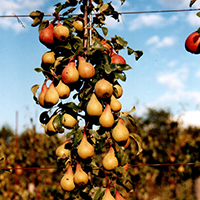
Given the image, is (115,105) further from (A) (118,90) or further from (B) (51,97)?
(B) (51,97)

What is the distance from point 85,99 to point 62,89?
165mm

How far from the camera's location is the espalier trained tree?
1.31m

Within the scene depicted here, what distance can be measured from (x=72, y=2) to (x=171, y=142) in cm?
397

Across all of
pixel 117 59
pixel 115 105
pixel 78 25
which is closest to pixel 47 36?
pixel 78 25

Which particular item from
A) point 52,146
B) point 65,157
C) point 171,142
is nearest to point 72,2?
point 65,157

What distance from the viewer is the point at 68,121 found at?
1.37 meters

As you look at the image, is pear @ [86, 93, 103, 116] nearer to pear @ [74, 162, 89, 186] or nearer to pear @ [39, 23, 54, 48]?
pear @ [74, 162, 89, 186]

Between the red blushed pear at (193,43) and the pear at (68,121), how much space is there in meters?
0.72

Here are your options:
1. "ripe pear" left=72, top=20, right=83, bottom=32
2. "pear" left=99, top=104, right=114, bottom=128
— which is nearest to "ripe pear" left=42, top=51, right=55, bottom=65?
"ripe pear" left=72, top=20, right=83, bottom=32

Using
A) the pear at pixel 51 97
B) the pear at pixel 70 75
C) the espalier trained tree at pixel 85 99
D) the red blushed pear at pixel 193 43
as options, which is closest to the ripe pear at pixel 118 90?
the espalier trained tree at pixel 85 99

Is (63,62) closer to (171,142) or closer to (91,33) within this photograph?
(91,33)

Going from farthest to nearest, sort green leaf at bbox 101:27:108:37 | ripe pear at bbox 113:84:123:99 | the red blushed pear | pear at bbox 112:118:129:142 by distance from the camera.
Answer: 1. green leaf at bbox 101:27:108:37
2. ripe pear at bbox 113:84:123:99
3. pear at bbox 112:118:129:142
4. the red blushed pear

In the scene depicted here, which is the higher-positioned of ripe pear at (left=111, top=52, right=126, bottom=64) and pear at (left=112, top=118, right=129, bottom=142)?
ripe pear at (left=111, top=52, right=126, bottom=64)

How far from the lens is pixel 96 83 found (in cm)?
133
